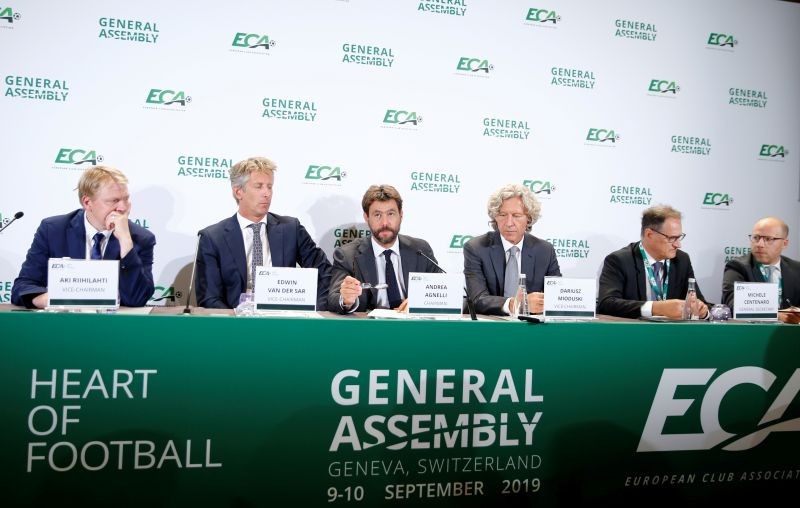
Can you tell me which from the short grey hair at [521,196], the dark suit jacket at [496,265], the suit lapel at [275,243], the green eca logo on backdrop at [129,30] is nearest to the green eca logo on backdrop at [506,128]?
the short grey hair at [521,196]

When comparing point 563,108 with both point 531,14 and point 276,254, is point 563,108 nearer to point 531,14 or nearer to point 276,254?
point 531,14

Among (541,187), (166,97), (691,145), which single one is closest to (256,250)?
(166,97)

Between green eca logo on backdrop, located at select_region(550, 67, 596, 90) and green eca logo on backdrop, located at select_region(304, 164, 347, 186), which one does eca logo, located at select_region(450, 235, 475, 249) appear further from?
green eca logo on backdrop, located at select_region(550, 67, 596, 90)

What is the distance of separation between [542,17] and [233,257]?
295cm

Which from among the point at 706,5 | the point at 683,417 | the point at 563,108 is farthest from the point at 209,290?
the point at 706,5

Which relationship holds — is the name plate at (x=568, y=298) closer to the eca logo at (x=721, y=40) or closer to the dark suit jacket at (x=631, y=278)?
the dark suit jacket at (x=631, y=278)

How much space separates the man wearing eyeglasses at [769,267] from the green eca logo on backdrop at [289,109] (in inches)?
121

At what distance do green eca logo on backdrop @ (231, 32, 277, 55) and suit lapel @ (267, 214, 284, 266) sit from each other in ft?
4.45

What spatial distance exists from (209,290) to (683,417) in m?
2.37

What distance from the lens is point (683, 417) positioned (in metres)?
2.12

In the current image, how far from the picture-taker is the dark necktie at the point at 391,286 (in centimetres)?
319

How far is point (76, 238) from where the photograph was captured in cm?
290

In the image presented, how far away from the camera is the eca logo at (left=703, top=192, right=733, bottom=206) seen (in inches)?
180

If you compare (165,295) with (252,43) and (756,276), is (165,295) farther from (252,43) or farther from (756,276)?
(756,276)
